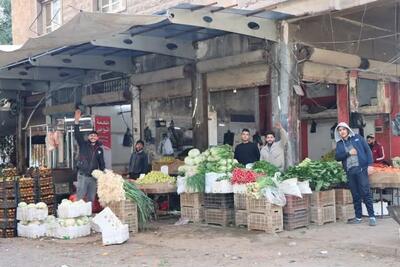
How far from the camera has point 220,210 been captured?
10.1 m

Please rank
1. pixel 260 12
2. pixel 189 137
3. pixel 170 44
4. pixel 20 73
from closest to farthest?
1. pixel 260 12
2. pixel 170 44
3. pixel 189 137
4. pixel 20 73

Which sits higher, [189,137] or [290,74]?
[290,74]

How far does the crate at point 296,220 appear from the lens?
9.38 m

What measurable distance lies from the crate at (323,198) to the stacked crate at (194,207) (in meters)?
2.16

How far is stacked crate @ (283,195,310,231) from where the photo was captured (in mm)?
9383

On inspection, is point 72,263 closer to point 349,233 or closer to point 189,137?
point 349,233

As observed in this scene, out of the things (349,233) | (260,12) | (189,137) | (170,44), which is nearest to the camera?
(349,233)

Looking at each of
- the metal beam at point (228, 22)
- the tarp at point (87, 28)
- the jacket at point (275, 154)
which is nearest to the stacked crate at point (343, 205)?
the jacket at point (275, 154)

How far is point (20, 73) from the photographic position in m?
15.5

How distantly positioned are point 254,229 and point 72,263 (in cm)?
333

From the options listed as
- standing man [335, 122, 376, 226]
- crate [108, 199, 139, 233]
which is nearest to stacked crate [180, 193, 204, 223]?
crate [108, 199, 139, 233]

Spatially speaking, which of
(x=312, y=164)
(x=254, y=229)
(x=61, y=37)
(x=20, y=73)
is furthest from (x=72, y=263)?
(x=20, y=73)

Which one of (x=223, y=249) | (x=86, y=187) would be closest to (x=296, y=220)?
(x=223, y=249)

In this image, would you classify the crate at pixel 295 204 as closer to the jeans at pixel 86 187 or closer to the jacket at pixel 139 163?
the jeans at pixel 86 187
